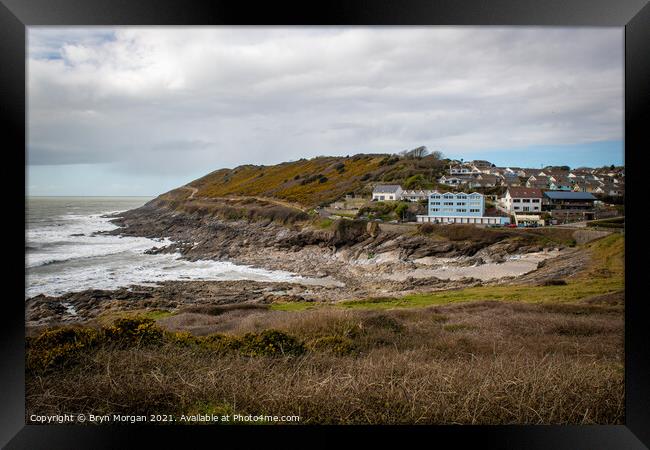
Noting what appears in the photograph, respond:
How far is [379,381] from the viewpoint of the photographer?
3.73m

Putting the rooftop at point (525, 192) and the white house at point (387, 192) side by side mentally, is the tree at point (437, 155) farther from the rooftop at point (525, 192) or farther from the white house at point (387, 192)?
the rooftop at point (525, 192)

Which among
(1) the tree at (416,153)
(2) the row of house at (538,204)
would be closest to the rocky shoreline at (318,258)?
(2) the row of house at (538,204)

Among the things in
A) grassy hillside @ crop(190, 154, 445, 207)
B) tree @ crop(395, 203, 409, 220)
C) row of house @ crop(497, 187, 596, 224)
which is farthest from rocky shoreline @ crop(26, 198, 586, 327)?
grassy hillside @ crop(190, 154, 445, 207)

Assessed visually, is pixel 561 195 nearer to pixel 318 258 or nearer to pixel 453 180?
pixel 453 180

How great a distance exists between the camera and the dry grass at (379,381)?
3.59 metres

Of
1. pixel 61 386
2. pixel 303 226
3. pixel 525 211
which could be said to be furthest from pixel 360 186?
pixel 61 386

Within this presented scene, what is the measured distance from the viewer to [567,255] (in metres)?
4.99

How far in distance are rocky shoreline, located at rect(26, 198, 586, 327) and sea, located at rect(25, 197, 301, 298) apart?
0.10 metres

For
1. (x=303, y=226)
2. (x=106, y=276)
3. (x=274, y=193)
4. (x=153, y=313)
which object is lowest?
(x=153, y=313)

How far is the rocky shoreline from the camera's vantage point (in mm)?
4984
